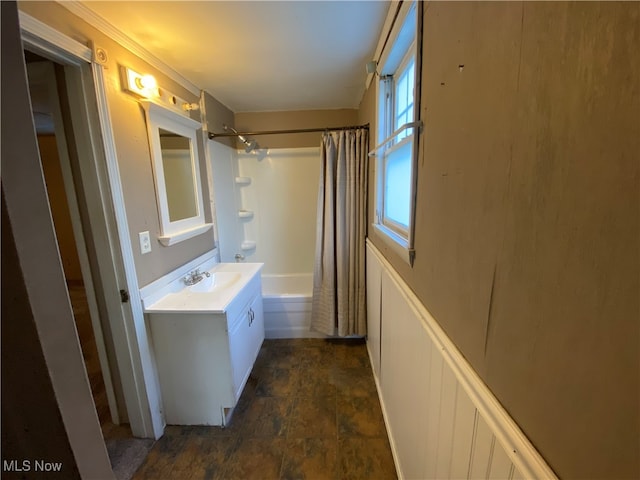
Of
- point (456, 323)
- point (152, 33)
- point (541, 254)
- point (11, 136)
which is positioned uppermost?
point (152, 33)

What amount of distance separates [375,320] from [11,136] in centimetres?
200

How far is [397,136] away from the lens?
147cm

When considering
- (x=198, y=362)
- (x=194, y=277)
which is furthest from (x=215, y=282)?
(x=198, y=362)

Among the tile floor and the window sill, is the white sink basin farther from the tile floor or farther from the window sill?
the window sill

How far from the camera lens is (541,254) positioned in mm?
420

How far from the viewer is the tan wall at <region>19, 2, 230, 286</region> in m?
1.21

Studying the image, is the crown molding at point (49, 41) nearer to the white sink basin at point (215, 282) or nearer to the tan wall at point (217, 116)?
the tan wall at point (217, 116)

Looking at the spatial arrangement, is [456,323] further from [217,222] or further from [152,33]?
[217,222]

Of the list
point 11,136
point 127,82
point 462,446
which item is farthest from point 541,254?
point 127,82

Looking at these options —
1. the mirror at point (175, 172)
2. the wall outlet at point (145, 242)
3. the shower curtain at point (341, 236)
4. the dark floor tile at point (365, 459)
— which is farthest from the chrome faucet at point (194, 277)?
the dark floor tile at point (365, 459)

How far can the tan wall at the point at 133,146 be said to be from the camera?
121cm

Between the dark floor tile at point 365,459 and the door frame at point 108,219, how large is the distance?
45.3 inches

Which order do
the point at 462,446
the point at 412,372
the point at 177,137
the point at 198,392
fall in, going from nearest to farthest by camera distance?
the point at 462,446
the point at 412,372
the point at 198,392
the point at 177,137

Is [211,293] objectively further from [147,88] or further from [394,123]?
[394,123]
